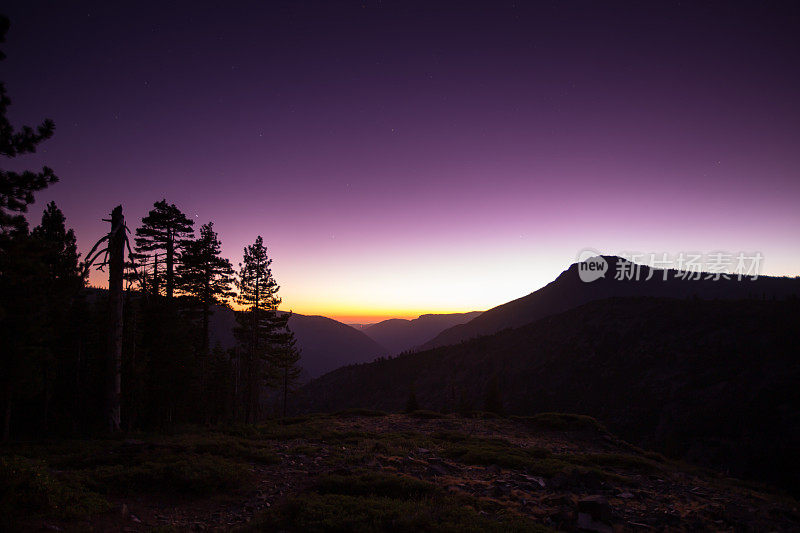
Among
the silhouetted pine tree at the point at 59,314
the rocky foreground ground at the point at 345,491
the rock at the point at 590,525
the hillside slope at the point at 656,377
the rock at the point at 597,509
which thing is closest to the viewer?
the rocky foreground ground at the point at 345,491

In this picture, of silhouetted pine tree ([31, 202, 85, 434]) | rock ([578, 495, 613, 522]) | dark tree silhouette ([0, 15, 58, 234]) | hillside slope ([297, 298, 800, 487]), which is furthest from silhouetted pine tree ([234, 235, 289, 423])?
hillside slope ([297, 298, 800, 487])

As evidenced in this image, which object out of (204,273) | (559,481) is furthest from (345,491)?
(204,273)

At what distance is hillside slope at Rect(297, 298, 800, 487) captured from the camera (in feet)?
205

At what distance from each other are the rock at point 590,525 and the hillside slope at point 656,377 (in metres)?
58.3

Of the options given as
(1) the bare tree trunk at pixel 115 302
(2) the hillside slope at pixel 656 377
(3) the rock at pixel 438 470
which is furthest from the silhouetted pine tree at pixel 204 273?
(2) the hillside slope at pixel 656 377

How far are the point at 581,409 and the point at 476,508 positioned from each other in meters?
94.9

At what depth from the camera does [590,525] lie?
8414 millimetres

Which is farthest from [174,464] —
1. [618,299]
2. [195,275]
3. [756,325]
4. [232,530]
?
[618,299]

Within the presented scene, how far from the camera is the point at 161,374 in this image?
2730cm

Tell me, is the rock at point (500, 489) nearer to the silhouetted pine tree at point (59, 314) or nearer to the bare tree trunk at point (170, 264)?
the bare tree trunk at point (170, 264)

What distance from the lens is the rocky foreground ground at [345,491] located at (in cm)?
772

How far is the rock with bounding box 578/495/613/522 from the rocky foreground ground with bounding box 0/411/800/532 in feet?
0.08

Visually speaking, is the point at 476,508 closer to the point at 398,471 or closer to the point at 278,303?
the point at 398,471

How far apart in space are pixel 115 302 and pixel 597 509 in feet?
63.3
